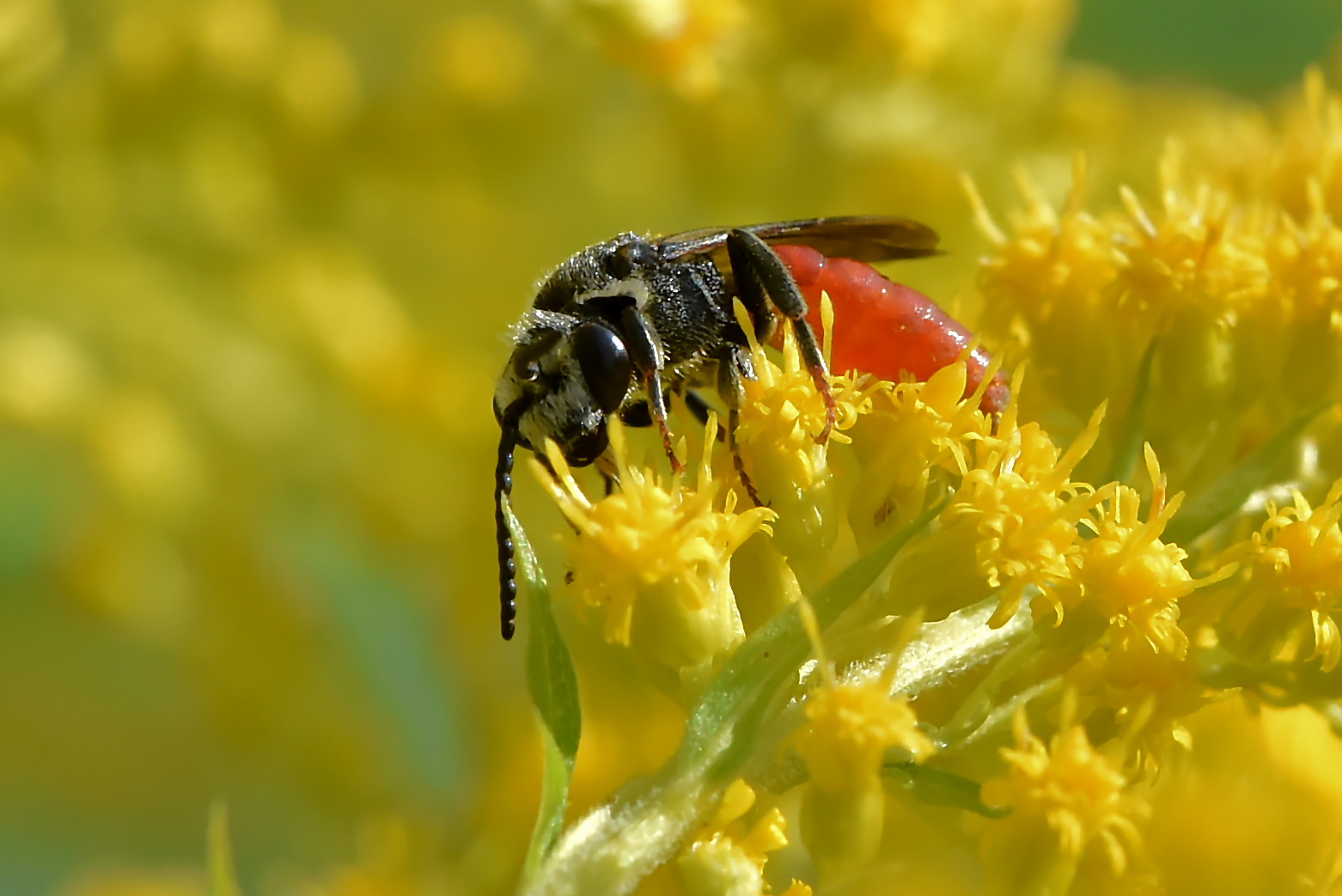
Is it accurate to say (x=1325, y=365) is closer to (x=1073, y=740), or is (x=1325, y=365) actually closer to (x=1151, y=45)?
(x=1073, y=740)

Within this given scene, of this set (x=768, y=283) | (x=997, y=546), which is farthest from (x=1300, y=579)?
(x=768, y=283)

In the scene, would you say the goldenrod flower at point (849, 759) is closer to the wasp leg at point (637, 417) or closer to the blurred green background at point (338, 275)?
the wasp leg at point (637, 417)

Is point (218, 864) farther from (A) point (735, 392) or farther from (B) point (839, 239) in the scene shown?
(B) point (839, 239)

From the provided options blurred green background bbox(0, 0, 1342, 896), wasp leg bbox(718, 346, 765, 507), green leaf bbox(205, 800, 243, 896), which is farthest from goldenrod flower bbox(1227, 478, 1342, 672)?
blurred green background bbox(0, 0, 1342, 896)

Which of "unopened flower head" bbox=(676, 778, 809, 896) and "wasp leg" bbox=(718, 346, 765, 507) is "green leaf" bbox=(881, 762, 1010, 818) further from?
"wasp leg" bbox=(718, 346, 765, 507)

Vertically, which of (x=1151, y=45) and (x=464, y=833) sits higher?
(x=1151, y=45)

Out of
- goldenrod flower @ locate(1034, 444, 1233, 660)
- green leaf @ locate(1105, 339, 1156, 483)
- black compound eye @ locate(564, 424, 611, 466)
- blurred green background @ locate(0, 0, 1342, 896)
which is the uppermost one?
green leaf @ locate(1105, 339, 1156, 483)

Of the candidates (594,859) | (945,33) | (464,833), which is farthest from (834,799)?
(945,33)

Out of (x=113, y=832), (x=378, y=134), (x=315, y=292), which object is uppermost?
(x=378, y=134)
